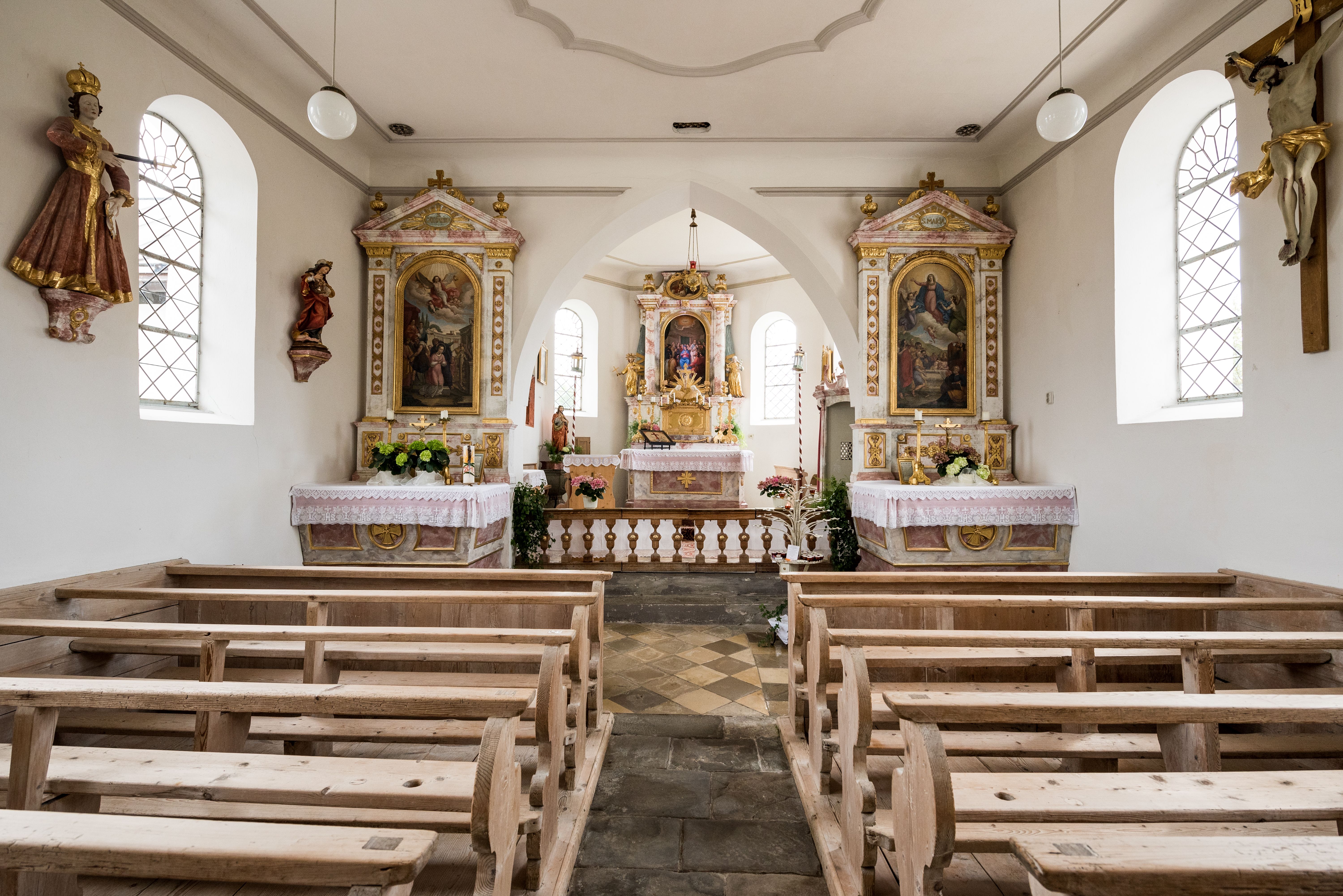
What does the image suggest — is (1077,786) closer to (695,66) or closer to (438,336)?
(695,66)

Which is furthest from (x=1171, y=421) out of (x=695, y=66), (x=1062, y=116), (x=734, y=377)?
(x=734, y=377)

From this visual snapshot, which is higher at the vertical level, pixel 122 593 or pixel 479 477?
pixel 479 477

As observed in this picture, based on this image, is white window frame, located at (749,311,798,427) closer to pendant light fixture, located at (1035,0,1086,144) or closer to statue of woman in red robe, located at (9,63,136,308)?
pendant light fixture, located at (1035,0,1086,144)

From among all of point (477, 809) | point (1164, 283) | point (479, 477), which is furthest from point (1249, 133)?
point (479, 477)

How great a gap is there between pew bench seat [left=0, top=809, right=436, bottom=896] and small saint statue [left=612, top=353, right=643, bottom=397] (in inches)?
464

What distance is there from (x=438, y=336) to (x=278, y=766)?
5.81 m

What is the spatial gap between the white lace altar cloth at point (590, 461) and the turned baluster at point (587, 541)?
3.77 m

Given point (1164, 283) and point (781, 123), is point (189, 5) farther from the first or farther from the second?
point (1164, 283)

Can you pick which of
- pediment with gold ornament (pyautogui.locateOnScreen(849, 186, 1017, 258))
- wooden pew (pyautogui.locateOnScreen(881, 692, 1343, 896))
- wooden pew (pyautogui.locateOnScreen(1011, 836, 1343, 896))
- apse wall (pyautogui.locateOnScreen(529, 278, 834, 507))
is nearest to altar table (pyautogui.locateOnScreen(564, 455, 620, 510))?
apse wall (pyautogui.locateOnScreen(529, 278, 834, 507))

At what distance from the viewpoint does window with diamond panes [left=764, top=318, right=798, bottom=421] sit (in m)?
13.2

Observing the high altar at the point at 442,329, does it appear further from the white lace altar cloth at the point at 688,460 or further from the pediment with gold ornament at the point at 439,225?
the white lace altar cloth at the point at 688,460

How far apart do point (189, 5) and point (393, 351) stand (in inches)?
124

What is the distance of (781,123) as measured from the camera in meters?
6.43

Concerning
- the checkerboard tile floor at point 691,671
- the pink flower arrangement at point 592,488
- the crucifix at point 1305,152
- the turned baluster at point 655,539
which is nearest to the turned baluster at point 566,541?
the turned baluster at point 655,539
